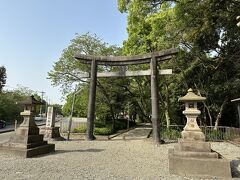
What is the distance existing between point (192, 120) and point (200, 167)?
155 cm

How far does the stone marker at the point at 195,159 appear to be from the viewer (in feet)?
17.7

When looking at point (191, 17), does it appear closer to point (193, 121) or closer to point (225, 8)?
point (225, 8)

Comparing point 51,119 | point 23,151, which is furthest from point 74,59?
point 23,151

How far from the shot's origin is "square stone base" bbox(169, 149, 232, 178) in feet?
17.6

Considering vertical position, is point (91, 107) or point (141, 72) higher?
point (141, 72)

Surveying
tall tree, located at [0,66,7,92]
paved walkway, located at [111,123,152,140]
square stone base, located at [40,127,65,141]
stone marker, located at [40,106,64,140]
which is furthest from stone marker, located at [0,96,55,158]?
tall tree, located at [0,66,7,92]

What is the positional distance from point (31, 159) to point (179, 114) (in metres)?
17.1

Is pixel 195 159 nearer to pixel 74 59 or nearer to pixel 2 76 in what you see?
pixel 74 59

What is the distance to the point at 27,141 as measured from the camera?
25.0 feet

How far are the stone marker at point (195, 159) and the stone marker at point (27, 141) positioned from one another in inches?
201

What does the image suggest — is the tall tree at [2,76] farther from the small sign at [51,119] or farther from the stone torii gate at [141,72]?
the stone torii gate at [141,72]

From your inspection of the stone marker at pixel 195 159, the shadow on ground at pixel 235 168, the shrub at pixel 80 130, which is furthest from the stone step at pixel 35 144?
the shrub at pixel 80 130

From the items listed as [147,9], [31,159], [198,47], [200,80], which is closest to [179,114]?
[200,80]

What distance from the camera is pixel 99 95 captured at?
1883 cm
